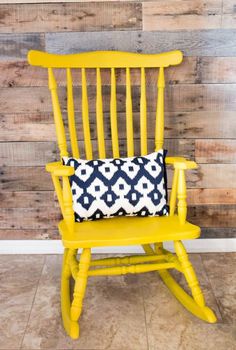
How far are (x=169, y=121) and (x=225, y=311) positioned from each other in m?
0.85

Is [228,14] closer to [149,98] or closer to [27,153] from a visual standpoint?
[149,98]

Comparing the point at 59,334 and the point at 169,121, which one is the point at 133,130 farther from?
the point at 59,334

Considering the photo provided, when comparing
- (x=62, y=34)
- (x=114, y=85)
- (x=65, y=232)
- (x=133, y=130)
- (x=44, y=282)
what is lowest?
(x=44, y=282)

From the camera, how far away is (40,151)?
1.75 meters

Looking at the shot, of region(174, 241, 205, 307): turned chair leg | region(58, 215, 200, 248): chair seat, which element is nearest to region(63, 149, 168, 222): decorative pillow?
region(58, 215, 200, 248): chair seat

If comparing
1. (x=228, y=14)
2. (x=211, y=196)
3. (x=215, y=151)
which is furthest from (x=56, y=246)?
(x=228, y=14)

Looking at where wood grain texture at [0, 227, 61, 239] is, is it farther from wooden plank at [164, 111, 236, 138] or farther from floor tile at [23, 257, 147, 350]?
wooden plank at [164, 111, 236, 138]

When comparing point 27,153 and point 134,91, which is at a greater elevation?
point 134,91

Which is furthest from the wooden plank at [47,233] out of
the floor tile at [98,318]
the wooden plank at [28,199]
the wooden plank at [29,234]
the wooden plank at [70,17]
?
the wooden plank at [70,17]

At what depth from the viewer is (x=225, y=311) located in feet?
4.55

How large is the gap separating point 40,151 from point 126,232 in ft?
2.31

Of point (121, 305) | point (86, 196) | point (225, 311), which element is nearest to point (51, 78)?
point (86, 196)

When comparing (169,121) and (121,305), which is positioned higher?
(169,121)

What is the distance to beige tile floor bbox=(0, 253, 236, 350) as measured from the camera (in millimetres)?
1229
